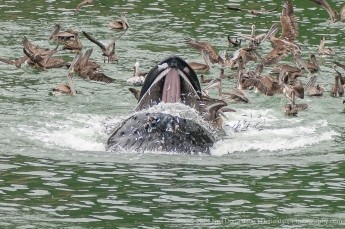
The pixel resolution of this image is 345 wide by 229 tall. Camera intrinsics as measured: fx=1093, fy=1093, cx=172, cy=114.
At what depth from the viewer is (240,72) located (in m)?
15.8

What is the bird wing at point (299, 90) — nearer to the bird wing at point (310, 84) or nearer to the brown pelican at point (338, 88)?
the bird wing at point (310, 84)

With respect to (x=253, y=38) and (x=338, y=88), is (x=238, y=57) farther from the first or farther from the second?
(x=338, y=88)

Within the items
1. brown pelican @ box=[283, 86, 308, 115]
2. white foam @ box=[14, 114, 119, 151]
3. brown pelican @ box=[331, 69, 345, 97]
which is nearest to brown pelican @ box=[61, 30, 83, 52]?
white foam @ box=[14, 114, 119, 151]

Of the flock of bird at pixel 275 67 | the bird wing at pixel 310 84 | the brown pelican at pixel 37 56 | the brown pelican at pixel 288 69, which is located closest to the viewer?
the flock of bird at pixel 275 67

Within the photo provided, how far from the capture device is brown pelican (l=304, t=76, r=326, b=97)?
1536 centimetres

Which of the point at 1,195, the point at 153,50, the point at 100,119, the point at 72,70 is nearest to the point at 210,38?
the point at 153,50

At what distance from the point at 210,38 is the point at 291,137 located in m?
6.55

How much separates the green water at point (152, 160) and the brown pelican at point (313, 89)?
14cm

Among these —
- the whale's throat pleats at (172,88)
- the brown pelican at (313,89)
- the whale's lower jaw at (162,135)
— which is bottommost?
the brown pelican at (313,89)

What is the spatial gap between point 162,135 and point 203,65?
5.65 m

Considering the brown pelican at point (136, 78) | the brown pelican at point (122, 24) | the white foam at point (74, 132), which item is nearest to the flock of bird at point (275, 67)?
the brown pelican at point (136, 78)

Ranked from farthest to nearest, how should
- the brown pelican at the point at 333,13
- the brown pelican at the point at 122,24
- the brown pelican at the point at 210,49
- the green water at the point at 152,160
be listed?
the brown pelican at the point at 333,13, the brown pelican at the point at 122,24, the brown pelican at the point at 210,49, the green water at the point at 152,160

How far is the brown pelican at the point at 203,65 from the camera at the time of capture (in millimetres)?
16547

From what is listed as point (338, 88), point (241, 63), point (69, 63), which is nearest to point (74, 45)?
point (69, 63)
